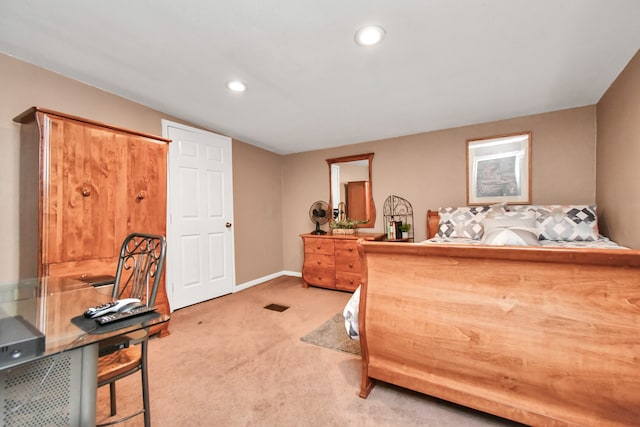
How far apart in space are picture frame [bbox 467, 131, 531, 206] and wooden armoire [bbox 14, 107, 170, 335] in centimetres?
360

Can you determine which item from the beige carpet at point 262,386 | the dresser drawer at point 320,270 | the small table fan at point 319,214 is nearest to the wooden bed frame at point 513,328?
the beige carpet at point 262,386

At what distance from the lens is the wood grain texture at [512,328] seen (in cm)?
104

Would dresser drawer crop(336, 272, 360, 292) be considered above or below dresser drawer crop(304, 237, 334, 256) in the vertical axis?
below

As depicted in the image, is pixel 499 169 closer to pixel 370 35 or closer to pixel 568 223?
pixel 568 223

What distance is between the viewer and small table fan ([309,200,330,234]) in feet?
13.6

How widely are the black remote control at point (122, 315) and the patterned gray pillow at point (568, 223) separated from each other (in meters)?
3.24

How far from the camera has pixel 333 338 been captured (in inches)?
89.5

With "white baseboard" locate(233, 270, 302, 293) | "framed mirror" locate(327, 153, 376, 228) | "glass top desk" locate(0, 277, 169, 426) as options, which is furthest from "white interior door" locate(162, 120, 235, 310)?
"glass top desk" locate(0, 277, 169, 426)

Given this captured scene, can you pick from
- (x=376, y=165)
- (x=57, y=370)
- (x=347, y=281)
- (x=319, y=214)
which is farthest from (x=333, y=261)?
(x=57, y=370)

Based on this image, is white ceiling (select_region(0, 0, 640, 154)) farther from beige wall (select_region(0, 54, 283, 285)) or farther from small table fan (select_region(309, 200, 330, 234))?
small table fan (select_region(309, 200, 330, 234))

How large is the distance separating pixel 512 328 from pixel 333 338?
4.72 ft

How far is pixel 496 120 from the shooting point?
10.4ft

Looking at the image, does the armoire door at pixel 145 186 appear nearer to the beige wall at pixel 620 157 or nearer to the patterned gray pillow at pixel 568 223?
the patterned gray pillow at pixel 568 223

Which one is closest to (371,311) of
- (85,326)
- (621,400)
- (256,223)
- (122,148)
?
(621,400)
